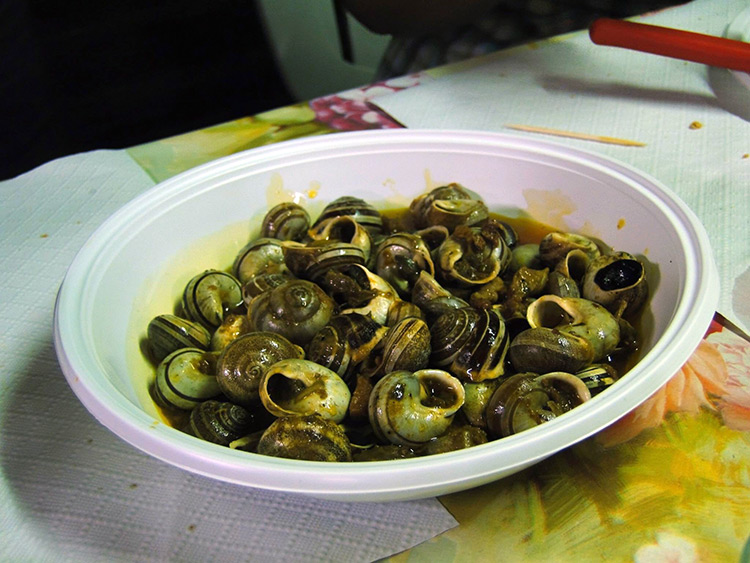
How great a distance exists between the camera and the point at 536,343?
72cm

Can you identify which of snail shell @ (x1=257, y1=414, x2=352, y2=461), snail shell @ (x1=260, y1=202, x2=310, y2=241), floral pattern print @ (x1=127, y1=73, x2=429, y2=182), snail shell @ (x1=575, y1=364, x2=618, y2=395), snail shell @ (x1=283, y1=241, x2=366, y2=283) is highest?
snail shell @ (x1=257, y1=414, x2=352, y2=461)

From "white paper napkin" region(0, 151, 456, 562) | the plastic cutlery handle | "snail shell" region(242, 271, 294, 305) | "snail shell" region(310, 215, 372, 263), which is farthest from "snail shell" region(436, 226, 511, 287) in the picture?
the plastic cutlery handle

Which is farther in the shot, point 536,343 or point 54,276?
point 54,276

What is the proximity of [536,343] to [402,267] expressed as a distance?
0.23m

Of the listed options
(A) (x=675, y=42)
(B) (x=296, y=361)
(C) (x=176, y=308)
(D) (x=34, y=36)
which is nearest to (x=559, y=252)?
(B) (x=296, y=361)

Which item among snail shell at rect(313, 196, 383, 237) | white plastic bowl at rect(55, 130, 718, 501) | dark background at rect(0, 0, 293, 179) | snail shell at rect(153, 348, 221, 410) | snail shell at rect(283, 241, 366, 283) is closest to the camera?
white plastic bowl at rect(55, 130, 718, 501)

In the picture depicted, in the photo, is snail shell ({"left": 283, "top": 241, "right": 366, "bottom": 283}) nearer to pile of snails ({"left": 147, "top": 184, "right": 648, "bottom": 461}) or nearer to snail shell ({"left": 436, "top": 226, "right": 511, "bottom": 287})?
pile of snails ({"left": 147, "top": 184, "right": 648, "bottom": 461})

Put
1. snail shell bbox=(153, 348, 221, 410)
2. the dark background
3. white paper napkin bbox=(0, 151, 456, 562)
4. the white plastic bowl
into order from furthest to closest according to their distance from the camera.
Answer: the dark background
snail shell bbox=(153, 348, 221, 410)
white paper napkin bbox=(0, 151, 456, 562)
the white plastic bowl

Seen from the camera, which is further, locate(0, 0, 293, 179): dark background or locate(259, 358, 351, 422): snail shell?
locate(0, 0, 293, 179): dark background

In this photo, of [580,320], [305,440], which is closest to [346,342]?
[305,440]

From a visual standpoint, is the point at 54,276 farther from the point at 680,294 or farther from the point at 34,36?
the point at 34,36

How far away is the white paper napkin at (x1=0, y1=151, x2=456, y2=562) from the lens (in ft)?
2.17

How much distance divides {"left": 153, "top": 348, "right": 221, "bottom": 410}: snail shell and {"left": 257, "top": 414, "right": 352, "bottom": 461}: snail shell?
0.14 meters

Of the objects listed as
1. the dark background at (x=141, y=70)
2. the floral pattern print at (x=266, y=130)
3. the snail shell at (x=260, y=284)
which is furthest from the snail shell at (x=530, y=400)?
the dark background at (x=141, y=70)
